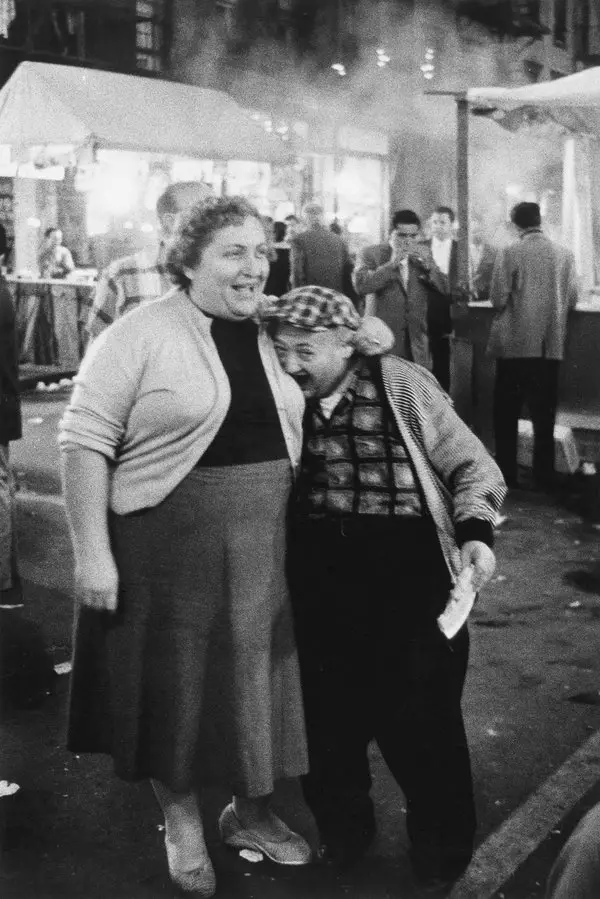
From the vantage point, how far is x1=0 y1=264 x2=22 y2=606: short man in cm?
586

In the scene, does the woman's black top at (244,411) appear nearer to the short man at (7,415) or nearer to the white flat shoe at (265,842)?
the white flat shoe at (265,842)

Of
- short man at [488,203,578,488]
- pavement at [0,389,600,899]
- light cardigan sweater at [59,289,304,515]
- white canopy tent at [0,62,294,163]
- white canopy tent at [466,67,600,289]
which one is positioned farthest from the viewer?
white canopy tent at [0,62,294,163]

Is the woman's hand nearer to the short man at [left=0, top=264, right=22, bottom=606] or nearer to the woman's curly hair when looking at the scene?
the woman's curly hair

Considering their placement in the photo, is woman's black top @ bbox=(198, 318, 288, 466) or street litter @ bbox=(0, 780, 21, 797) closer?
woman's black top @ bbox=(198, 318, 288, 466)

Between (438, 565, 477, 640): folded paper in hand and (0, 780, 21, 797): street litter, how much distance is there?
1.88m

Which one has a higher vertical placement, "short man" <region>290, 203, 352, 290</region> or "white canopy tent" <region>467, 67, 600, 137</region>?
"white canopy tent" <region>467, 67, 600, 137</region>

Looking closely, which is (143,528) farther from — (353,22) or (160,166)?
(353,22)

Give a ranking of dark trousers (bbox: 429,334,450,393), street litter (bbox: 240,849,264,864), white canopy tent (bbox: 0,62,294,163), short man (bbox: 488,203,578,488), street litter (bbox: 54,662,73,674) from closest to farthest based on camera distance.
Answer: street litter (bbox: 240,849,264,864)
street litter (bbox: 54,662,73,674)
short man (bbox: 488,203,578,488)
dark trousers (bbox: 429,334,450,393)
white canopy tent (bbox: 0,62,294,163)

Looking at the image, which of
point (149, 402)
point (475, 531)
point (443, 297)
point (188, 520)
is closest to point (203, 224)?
point (149, 402)

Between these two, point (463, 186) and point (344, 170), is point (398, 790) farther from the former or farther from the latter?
point (344, 170)

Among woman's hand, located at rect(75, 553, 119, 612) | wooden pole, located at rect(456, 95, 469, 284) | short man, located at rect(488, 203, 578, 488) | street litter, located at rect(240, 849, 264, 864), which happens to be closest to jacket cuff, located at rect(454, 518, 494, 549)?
woman's hand, located at rect(75, 553, 119, 612)

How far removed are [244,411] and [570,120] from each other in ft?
30.3

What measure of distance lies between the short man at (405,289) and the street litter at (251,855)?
19.4 feet

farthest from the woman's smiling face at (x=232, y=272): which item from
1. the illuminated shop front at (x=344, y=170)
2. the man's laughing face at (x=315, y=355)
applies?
the illuminated shop front at (x=344, y=170)
